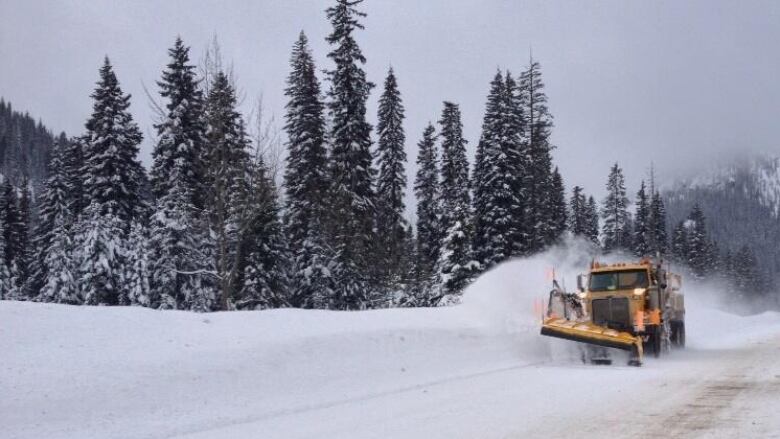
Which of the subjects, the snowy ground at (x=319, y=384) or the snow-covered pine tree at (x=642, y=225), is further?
the snow-covered pine tree at (x=642, y=225)

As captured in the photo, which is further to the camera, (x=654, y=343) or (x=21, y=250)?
(x=21, y=250)

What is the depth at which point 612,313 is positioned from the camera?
1773 centimetres

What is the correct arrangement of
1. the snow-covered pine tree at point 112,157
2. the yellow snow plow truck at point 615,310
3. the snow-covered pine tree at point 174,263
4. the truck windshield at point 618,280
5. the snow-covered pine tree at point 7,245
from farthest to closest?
the snow-covered pine tree at point 7,245 → the snow-covered pine tree at point 112,157 → the snow-covered pine tree at point 174,263 → the truck windshield at point 618,280 → the yellow snow plow truck at point 615,310

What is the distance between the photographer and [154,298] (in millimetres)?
31516

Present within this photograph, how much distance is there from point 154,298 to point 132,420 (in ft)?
80.4

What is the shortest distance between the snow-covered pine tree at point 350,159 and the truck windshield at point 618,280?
1658cm

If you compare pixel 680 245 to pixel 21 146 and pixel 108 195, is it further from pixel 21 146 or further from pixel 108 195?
pixel 21 146

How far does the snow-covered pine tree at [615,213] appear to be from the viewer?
8062 centimetres

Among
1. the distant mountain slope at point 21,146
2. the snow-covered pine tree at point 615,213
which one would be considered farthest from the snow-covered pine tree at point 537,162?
the distant mountain slope at point 21,146

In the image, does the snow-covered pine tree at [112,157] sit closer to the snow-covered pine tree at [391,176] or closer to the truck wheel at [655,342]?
the snow-covered pine tree at [391,176]

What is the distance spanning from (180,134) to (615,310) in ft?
75.7

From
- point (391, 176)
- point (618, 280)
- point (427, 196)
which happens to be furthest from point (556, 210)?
point (618, 280)

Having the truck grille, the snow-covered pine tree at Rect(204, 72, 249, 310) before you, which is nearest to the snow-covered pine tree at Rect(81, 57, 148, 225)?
the snow-covered pine tree at Rect(204, 72, 249, 310)

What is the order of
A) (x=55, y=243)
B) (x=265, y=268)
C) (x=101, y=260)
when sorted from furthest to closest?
(x=55, y=243), (x=265, y=268), (x=101, y=260)
